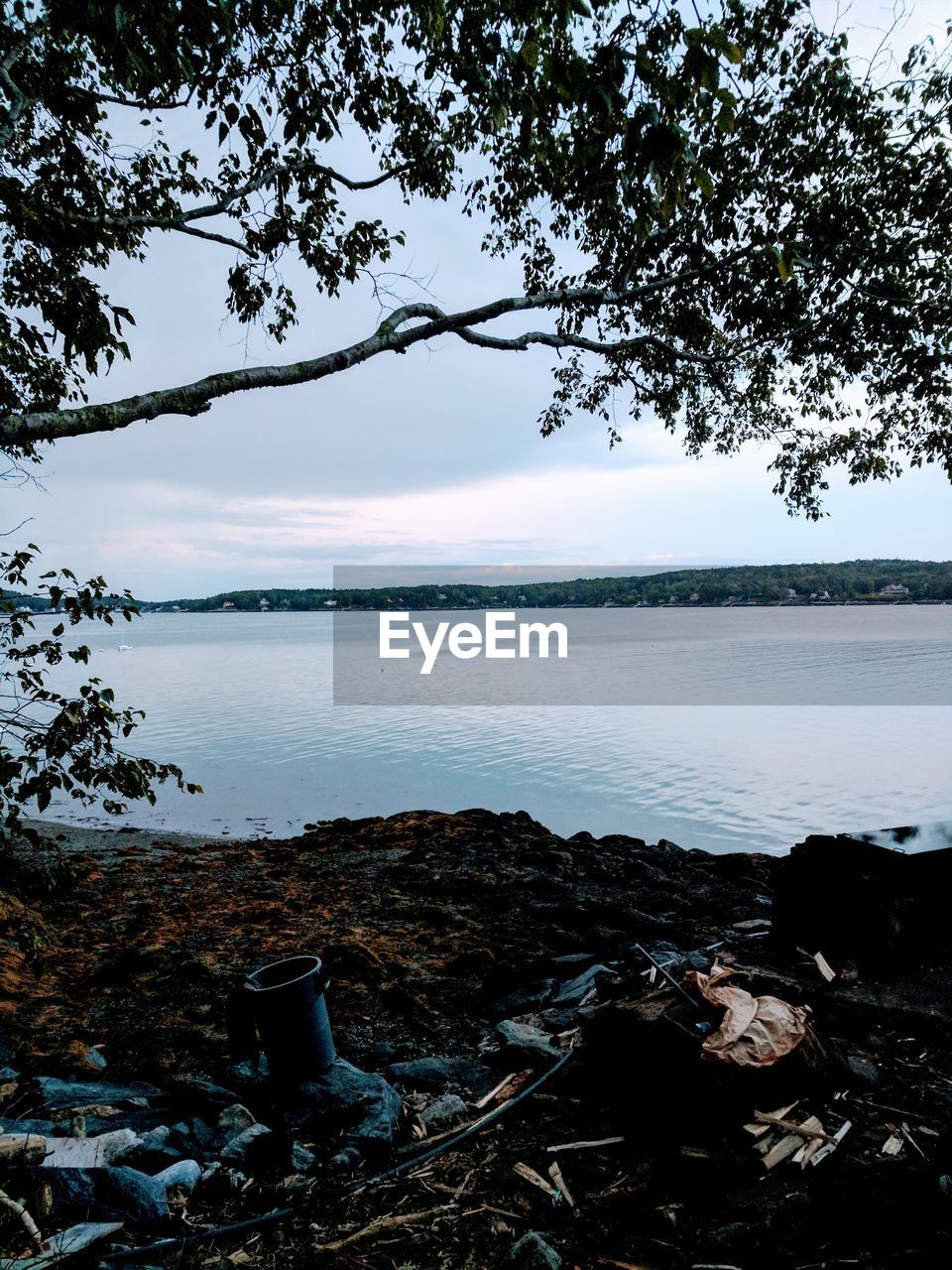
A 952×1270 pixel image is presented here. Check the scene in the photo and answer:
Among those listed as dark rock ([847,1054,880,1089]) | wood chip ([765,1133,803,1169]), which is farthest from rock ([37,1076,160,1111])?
dark rock ([847,1054,880,1089])

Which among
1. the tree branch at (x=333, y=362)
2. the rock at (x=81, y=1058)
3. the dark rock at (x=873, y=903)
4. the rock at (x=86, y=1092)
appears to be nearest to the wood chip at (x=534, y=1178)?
the rock at (x=86, y=1092)

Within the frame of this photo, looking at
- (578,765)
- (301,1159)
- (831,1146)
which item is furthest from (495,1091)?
(578,765)

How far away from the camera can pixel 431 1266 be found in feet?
10.3

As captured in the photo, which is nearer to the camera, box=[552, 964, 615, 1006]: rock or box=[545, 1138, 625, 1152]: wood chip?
box=[545, 1138, 625, 1152]: wood chip

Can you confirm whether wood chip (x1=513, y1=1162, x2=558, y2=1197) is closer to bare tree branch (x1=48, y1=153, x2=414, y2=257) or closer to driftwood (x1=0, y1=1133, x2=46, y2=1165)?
driftwood (x1=0, y1=1133, x2=46, y2=1165)

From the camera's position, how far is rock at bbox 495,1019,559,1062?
194 inches

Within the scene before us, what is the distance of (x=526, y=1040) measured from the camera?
200 inches

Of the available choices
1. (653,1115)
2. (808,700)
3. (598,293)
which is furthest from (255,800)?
(808,700)

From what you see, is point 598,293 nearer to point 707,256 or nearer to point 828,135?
point 707,256

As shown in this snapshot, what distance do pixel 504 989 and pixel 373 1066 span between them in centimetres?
150

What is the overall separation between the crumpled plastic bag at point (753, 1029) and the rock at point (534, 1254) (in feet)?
4.14

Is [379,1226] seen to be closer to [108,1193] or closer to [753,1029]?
[108,1193]

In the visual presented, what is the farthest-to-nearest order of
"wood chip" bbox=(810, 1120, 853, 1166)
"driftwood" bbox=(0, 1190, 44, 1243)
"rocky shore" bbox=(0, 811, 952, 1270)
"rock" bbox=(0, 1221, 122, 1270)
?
"wood chip" bbox=(810, 1120, 853, 1166), "rocky shore" bbox=(0, 811, 952, 1270), "driftwood" bbox=(0, 1190, 44, 1243), "rock" bbox=(0, 1221, 122, 1270)

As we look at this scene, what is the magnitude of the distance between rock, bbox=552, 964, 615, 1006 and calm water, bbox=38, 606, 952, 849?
8400 millimetres
